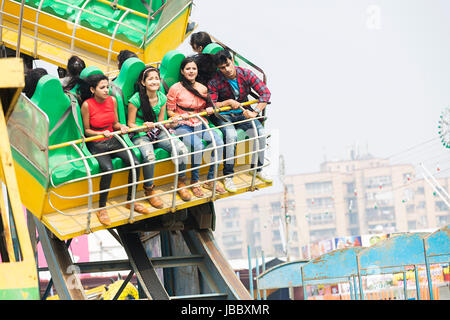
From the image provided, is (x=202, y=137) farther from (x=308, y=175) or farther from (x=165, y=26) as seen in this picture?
(x=308, y=175)

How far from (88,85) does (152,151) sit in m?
0.94

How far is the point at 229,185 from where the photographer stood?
7.18 metres

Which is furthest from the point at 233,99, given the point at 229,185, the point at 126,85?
the point at 126,85

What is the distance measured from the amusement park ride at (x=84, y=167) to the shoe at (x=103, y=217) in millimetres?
70

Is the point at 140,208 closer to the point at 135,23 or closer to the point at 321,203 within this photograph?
the point at 135,23

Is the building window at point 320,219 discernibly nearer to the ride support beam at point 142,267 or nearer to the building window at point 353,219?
the building window at point 353,219

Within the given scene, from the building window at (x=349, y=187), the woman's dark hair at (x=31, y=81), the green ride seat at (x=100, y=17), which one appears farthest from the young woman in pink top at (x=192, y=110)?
the building window at (x=349, y=187)

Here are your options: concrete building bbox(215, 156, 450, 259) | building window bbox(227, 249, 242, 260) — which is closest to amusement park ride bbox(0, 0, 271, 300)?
concrete building bbox(215, 156, 450, 259)

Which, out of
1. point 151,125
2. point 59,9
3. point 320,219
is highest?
point 320,219

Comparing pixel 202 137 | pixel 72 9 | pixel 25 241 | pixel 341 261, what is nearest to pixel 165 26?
pixel 72 9

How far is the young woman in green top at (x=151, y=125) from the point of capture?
6.53 metres

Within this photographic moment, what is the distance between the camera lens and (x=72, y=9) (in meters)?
8.98

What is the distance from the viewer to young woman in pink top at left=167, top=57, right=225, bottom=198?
6.87 metres
